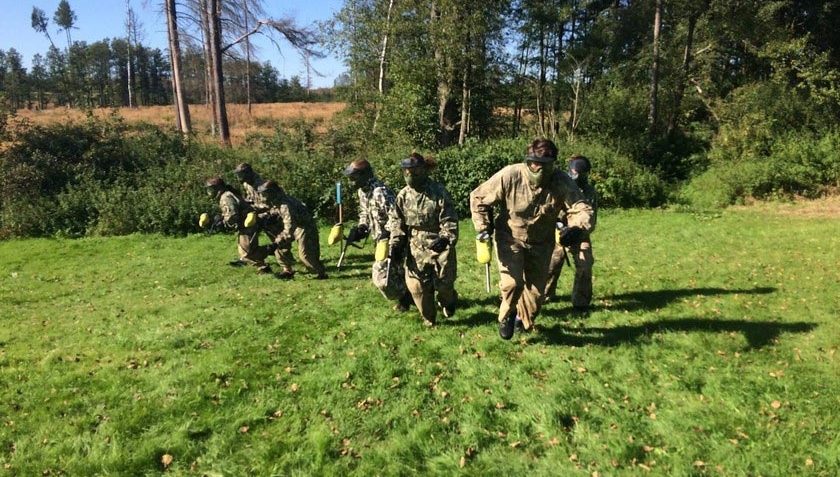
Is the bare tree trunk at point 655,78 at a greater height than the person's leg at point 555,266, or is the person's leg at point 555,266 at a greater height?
the bare tree trunk at point 655,78

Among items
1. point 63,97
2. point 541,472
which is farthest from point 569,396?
point 63,97

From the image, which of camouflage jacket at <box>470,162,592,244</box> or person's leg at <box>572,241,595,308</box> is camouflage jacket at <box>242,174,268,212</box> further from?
person's leg at <box>572,241,595,308</box>

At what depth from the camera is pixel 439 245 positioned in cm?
566

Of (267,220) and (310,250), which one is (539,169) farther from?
(267,220)

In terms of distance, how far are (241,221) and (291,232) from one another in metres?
1.47

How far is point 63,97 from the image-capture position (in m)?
60.1

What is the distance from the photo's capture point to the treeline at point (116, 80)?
58.9m

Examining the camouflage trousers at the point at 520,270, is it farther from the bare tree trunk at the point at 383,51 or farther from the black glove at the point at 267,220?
the bare tree trunk at the point at 383,51

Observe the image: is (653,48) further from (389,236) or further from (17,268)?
(17,268)

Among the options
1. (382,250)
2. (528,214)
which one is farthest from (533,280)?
(382,250)

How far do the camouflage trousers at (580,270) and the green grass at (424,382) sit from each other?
0.27 m

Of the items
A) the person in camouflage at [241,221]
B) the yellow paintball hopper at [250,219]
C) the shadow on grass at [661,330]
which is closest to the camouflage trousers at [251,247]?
the person in camouflage at [241,221]

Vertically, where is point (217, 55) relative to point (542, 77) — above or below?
above

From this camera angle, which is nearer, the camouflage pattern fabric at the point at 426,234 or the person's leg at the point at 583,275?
the camouflage pattern fabric at the point at 426,234
